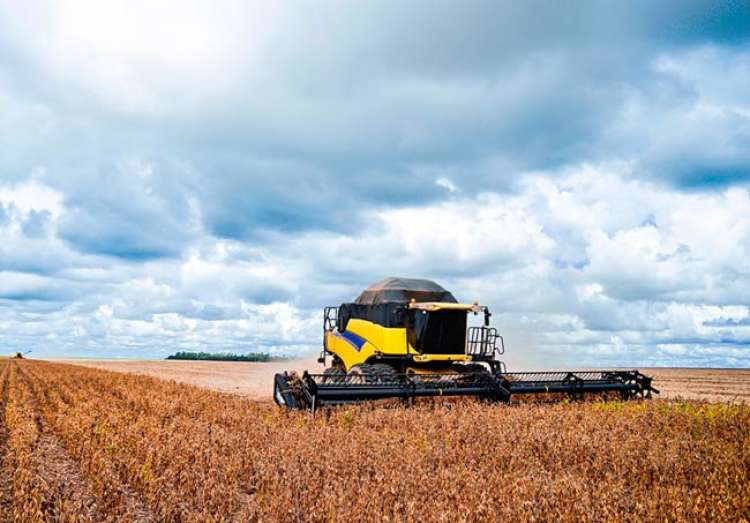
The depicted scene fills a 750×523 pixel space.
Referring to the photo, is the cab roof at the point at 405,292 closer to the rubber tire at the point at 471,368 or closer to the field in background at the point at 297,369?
the rubber tire at the point at 471,368

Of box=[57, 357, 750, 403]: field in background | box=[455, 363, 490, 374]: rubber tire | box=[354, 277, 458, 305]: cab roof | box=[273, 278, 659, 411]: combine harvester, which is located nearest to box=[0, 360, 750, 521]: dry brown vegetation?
box=[273, 278, 659, 411]: combine harvester

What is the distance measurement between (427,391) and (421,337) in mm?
2636

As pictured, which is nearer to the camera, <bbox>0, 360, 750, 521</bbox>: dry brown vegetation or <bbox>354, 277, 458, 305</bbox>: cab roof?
<bbox>0, 360, 750, 521</bbox>: dry brown vegetation

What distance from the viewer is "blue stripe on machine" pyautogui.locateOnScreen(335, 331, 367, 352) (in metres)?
15.4

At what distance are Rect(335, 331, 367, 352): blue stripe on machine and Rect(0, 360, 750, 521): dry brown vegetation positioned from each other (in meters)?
4.51

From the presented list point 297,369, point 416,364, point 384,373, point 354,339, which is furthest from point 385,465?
point 297,369

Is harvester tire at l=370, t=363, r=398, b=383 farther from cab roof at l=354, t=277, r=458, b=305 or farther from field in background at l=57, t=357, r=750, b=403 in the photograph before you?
field in background at l=57, t=357, r=750, b=403

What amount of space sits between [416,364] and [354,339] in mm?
2321

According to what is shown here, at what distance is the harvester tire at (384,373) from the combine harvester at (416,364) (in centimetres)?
2

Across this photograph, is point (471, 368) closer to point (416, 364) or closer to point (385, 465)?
point (416, 364)

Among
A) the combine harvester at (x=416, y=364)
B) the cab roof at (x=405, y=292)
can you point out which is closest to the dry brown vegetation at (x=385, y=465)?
the combine harvester at (x=416, y=364)

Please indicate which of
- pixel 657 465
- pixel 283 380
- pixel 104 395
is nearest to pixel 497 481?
pixel 657 465

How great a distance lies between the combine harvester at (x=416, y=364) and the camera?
11.4 m

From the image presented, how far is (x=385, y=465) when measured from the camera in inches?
247
